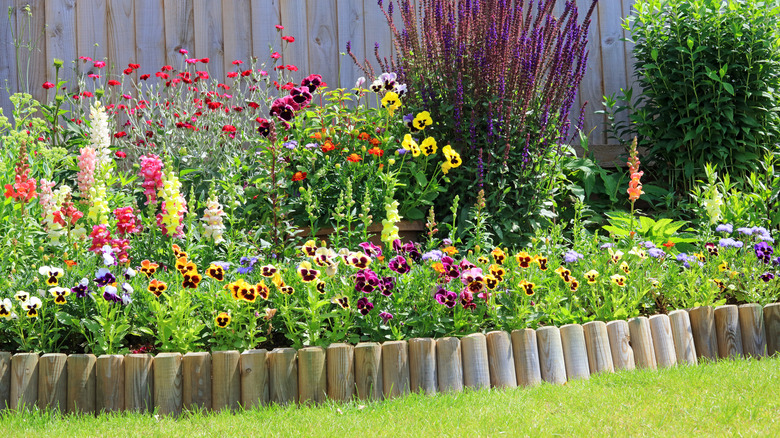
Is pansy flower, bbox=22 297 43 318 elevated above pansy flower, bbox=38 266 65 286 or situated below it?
A: below

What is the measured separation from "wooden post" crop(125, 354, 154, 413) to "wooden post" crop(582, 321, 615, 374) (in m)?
1.56

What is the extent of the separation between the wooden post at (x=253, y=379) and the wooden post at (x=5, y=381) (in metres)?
0.77

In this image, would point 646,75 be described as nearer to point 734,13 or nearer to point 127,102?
point 734,13

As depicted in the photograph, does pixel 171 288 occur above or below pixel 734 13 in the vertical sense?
below

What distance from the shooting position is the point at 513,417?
7.00 ft

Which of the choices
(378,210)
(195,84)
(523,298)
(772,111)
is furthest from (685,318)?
(195,84)

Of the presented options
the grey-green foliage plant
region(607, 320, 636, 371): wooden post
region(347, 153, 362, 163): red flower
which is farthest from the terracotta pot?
the grey-green foliage plant

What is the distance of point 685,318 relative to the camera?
2.86m

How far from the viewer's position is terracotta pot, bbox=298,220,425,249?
3592 mm

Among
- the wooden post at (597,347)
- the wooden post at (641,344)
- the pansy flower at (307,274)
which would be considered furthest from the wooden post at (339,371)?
the wooden post at (641,344)

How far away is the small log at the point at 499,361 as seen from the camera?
8.24 ft

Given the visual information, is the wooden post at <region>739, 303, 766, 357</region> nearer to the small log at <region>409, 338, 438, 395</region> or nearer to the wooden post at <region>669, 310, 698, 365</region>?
the wooden post at <region>669, 310, 698, 365</region>

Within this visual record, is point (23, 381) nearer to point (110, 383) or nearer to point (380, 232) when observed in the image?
point (110, 383)

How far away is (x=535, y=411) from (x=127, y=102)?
11.6 ft
